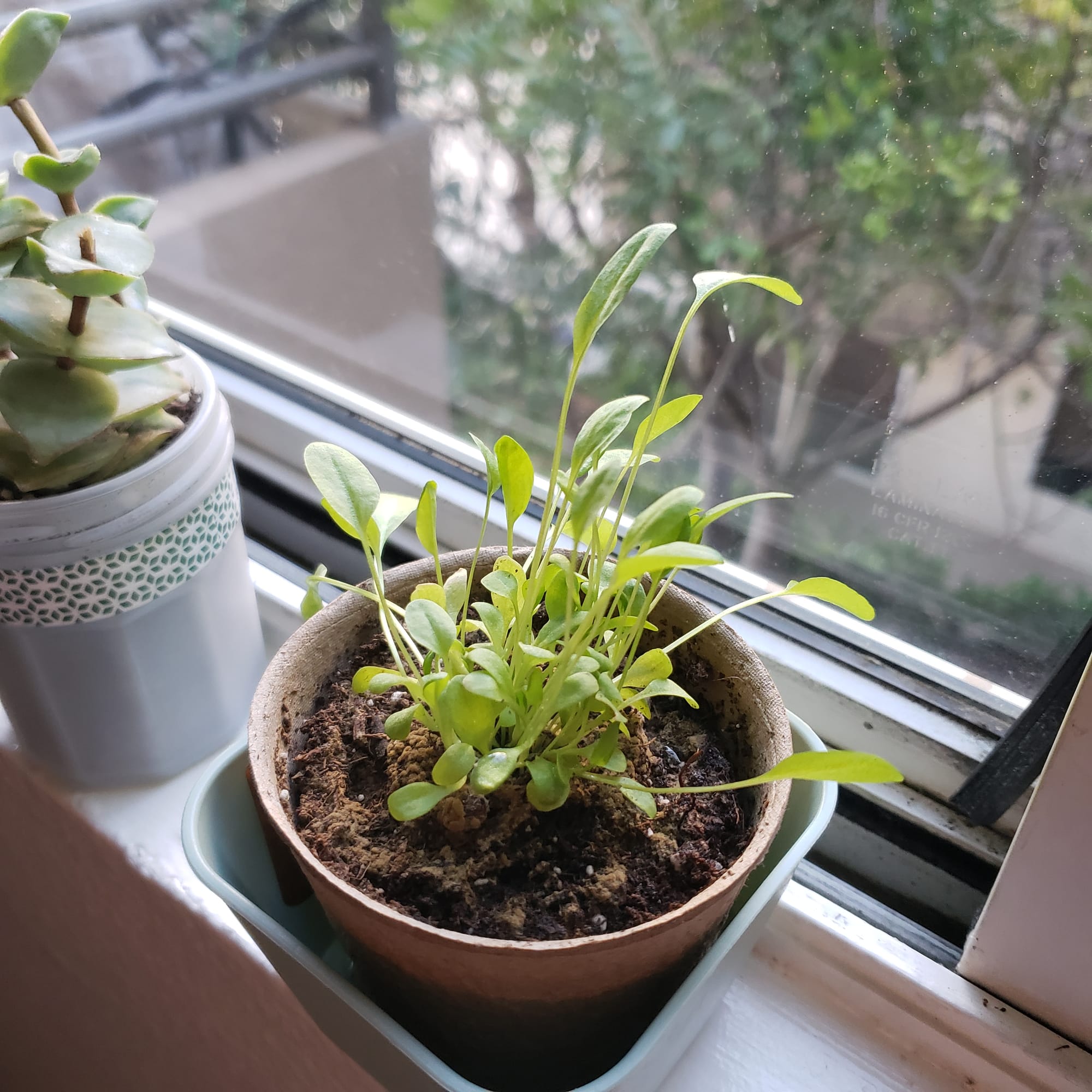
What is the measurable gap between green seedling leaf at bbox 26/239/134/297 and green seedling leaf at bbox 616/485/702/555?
0.80 feet

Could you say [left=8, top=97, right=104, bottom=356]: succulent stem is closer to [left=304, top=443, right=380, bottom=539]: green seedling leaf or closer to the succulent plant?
the succulent plant

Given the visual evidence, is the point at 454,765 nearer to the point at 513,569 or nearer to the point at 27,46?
the point at 513,569

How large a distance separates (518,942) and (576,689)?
0.10 metres

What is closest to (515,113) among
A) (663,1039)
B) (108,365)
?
(108,365)

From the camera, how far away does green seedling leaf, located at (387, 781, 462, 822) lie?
39 cm

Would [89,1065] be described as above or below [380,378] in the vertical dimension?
below

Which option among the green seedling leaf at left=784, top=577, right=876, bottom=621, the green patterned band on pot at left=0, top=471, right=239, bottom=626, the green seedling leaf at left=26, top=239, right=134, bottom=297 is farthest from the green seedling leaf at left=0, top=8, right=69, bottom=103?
the green seedling leaf at left=784, top=577, right=876, bottom=621

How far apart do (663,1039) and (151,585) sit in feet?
1.18

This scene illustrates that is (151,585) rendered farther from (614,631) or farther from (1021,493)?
(1021,493)

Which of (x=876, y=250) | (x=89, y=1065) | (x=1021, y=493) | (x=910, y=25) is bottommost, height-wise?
(x=89, y=1065)

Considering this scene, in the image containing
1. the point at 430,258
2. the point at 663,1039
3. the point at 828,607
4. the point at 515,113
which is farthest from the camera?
the point at 430,258

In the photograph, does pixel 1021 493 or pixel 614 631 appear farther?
pixel 1021 493

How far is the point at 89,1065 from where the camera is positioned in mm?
850

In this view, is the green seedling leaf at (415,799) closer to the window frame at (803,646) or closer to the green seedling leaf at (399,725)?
the green seedling leaf at (399,725)
